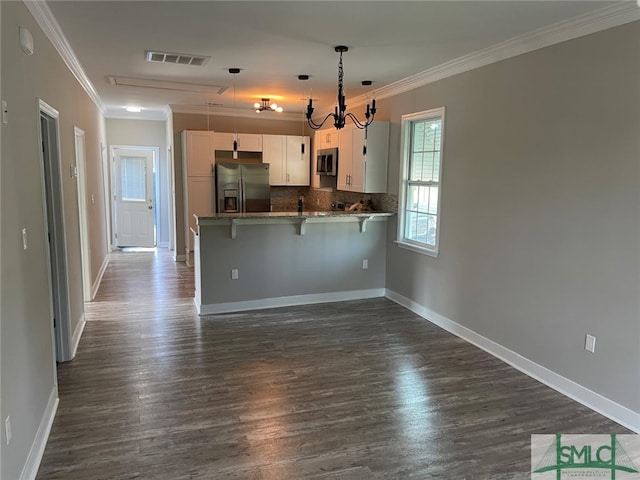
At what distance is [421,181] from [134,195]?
240 inches

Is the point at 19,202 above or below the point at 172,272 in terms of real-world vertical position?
above

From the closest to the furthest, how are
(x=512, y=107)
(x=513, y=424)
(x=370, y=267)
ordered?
(x=513, y=424) < (x=512, y=107) < (x=370, y=267)

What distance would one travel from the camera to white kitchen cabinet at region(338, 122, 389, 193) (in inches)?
212

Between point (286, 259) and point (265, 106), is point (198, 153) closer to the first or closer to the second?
point (265, 106)

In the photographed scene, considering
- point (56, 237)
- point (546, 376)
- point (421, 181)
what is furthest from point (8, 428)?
point (421, 181)

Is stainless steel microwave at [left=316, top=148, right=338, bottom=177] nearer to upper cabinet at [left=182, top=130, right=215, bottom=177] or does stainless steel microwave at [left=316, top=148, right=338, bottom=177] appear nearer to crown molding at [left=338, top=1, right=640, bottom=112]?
crown molding at [left=338, top=1, right=640, bottom=112]

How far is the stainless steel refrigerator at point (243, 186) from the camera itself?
7.05 m

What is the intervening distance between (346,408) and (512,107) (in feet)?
8.68

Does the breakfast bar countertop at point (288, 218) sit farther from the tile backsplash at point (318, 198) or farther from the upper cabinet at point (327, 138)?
the upper cabinet at point (327, 138)

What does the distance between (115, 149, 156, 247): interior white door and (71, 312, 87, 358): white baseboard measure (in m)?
4.60

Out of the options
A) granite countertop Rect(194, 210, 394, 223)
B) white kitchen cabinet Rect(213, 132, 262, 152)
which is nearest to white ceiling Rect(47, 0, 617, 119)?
granite countertop Rect(194, 210, 394, 223)

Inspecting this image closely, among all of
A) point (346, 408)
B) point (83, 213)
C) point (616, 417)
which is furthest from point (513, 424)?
point (83, 213)

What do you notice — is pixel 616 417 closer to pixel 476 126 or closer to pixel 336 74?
pixel 476 126

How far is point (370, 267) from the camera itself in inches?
221
